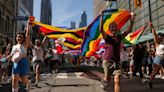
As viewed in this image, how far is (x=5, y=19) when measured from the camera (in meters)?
46.2

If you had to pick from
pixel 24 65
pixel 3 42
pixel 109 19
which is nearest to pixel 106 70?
pixel 24 65

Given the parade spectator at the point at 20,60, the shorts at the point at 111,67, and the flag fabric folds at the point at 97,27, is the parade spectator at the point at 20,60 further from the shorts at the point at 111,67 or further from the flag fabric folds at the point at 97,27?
the flag fabric folds at the point at 97,27

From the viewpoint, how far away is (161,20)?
31016 mm

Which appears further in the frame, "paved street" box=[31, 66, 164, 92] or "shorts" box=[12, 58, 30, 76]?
"paved street" box=[31, 66, 164, 92]

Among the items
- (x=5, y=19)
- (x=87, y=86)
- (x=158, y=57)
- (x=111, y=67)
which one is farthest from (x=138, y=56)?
(x=5, y=19)

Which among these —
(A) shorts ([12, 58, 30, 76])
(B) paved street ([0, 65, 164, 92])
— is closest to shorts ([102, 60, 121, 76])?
(A) shorts ([12, 58, 30, 76])

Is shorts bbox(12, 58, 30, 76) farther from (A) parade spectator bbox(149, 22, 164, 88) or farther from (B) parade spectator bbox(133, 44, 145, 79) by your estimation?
(B) parade spectator bbox(133, 44, 145, 79)

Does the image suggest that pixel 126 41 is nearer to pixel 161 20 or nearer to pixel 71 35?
pixel 71 35

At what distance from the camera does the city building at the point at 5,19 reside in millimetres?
43438

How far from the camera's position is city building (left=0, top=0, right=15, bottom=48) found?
43.4 metres

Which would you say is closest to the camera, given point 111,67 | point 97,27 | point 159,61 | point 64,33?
point 111,67

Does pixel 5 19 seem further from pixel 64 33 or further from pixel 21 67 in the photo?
pixel 21 67

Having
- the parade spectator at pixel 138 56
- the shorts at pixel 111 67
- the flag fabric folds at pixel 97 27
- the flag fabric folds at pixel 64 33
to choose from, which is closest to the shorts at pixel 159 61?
the flag fabric folds at pixel 97 27

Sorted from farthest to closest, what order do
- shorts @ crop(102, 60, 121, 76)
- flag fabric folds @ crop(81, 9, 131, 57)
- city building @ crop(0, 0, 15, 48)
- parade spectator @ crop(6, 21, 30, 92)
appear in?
city building @ crop(0, 0, 15, 48)
flag fabric folds @ crop(81, 9, 131, 57)
parade spectator @ crop(6, 21, 30, 92)
shorts @ crop(102, 60, 121, 76)
